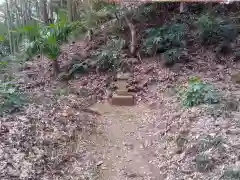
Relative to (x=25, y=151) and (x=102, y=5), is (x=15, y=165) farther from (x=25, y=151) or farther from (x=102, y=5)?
(x=102, y=5)

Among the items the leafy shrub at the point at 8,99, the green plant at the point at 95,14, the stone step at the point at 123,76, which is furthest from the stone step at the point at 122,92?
the green plant at the point at 95,14

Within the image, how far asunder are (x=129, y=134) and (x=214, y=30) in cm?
449

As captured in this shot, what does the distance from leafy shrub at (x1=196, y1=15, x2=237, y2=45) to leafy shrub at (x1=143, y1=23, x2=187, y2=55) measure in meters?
0.59

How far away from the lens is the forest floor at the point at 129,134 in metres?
5.05

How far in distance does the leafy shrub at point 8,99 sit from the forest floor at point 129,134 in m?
0.21

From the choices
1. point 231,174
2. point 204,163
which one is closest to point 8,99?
point 204,163

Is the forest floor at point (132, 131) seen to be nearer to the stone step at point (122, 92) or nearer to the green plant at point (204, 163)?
the green plant at point (204, 163)

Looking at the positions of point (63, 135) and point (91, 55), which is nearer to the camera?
point (63, 135)

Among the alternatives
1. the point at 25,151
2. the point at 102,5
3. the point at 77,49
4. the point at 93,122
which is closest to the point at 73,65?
the point at 77,49

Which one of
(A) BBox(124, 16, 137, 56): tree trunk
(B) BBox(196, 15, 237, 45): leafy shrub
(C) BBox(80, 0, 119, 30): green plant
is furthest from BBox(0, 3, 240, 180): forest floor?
(C) BBox(80, 0, 119, 30): green plant

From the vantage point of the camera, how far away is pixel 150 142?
6496mm

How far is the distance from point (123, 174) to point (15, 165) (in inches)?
68.4

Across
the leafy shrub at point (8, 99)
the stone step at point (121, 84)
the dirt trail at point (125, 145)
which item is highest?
the leafy shrub at point (8, 99)

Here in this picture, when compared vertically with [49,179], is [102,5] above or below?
above
